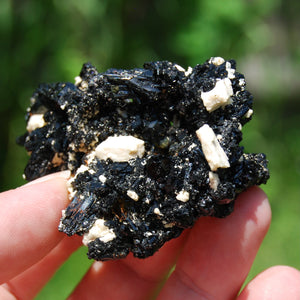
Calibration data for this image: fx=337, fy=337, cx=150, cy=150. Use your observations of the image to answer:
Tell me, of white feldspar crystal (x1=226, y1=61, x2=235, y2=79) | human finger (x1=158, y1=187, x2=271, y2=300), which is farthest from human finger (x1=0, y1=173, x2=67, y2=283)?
white feldspar crystal (x1=226, y1=61, x2=235, y2=79)

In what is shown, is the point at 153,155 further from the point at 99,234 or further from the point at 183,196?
the point at 99,234

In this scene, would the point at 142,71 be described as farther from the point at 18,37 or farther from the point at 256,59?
the point at 256,59

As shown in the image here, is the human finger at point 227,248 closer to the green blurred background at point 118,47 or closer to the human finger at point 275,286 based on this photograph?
the human finger at point 275,286

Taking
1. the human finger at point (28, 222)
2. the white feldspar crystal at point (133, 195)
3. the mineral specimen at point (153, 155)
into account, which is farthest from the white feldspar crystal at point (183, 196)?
the human finger at point (28, 222)

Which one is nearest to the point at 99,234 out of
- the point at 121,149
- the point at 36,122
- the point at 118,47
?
the point at 121,149

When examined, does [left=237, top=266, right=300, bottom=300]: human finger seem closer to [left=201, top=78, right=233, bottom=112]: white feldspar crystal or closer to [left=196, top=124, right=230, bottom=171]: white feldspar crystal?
[left=196, top=124, right=230, bottom=171]: white feldspar crystal

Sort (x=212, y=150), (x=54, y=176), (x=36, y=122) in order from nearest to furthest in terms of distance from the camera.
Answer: (x=212, y=150) → (x=54, y=176) → (x=36, y=122)
